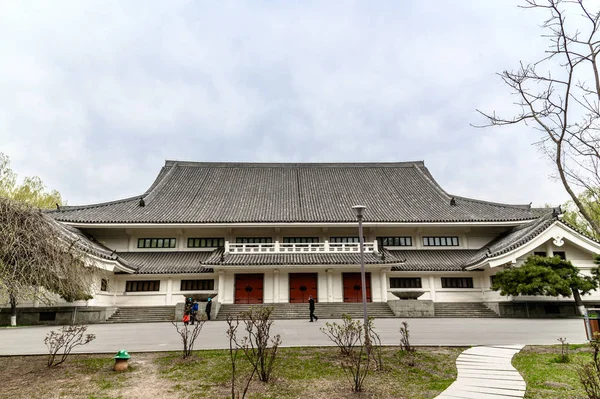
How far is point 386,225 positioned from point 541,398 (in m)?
19.1

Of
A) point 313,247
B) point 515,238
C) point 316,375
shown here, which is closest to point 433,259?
point 515,238

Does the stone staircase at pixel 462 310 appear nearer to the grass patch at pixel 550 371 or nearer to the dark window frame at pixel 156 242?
the grass patch at pixel 550 371

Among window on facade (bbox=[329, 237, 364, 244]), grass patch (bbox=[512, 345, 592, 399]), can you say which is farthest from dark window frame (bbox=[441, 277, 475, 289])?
grass patch (bbox=[512, 345, 592, 399])

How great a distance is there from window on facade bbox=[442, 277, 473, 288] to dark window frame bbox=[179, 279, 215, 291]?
15.5 metres

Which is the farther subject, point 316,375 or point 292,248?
point 292,248

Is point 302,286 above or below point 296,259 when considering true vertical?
below

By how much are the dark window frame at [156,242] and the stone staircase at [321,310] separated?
6548 millimetres

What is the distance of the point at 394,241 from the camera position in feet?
82.8

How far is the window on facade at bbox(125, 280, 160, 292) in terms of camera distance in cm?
2261

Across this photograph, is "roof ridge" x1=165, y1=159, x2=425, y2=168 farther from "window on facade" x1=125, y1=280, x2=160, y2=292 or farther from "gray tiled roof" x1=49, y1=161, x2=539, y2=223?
"window on facade" x1=125, y1=280, x2=160, y2=292

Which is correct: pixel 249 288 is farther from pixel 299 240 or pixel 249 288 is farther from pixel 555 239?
pixel 555 239

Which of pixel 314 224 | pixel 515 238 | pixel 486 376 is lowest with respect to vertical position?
pixel 486 376

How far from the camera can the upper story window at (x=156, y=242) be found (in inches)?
966

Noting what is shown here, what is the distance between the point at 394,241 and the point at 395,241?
7 centimetres
